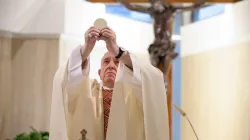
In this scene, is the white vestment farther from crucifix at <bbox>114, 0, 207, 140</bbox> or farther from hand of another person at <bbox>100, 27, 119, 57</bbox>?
crucifix at <bbox>114, 0, 207, 140</bbox>

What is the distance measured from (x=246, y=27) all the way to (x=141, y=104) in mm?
1933

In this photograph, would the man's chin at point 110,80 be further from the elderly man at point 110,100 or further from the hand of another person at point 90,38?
the hand of another person at point 90,38

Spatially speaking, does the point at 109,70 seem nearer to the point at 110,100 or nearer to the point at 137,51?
the point at 110,100

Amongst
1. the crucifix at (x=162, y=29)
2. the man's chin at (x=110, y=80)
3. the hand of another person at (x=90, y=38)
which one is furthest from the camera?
the crucifix at (x=162, y=29)

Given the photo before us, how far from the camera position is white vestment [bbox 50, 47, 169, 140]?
2.54 meters

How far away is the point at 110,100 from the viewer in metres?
2.71

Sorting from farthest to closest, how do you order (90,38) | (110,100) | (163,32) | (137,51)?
1. (137,51)
2. (163,32)
3. (110,100)
4. (90,38)

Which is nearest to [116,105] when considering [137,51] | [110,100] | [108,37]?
[110,100]

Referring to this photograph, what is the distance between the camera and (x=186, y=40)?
5145 mm

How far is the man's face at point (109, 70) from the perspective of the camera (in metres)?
2.73

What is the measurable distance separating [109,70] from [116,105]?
0.69 feet

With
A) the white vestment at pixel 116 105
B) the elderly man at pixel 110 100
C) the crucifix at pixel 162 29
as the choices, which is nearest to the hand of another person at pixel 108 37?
the elderly man at pixel 110 100

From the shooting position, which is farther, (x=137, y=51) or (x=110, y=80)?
(x=137, y=51)

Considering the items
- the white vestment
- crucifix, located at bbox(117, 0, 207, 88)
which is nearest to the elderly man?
the white vestment
